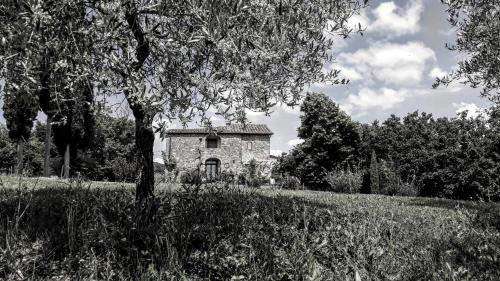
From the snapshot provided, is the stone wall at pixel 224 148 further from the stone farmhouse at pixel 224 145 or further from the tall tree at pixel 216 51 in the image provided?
the tall tree at pixel 216 51

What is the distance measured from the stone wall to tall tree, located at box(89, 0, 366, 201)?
4395 cm

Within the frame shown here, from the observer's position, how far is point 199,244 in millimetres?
5770

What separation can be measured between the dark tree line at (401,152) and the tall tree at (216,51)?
30.2m

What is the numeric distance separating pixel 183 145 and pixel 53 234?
4620cm

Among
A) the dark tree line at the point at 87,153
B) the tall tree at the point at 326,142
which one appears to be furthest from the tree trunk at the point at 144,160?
the tall tree at the point at 326,142

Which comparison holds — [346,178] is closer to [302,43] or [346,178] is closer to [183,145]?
[302,43]

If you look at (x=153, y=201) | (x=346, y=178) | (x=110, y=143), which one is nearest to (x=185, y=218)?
(x=153, y=201)

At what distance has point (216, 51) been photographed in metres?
4.80

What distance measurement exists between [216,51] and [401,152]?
41275mm

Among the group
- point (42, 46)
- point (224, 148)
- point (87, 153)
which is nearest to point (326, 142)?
point (224, 148)

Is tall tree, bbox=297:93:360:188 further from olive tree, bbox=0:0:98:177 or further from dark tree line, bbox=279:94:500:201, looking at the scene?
olive tree, bbox=0:0:98:177

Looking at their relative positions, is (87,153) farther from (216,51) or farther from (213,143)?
(216,51)

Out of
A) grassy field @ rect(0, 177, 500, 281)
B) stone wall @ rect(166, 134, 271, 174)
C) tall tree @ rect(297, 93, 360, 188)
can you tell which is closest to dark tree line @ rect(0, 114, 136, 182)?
stone wall @ rect(166, 134, 271, 174)

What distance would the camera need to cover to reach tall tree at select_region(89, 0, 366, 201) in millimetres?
4293
